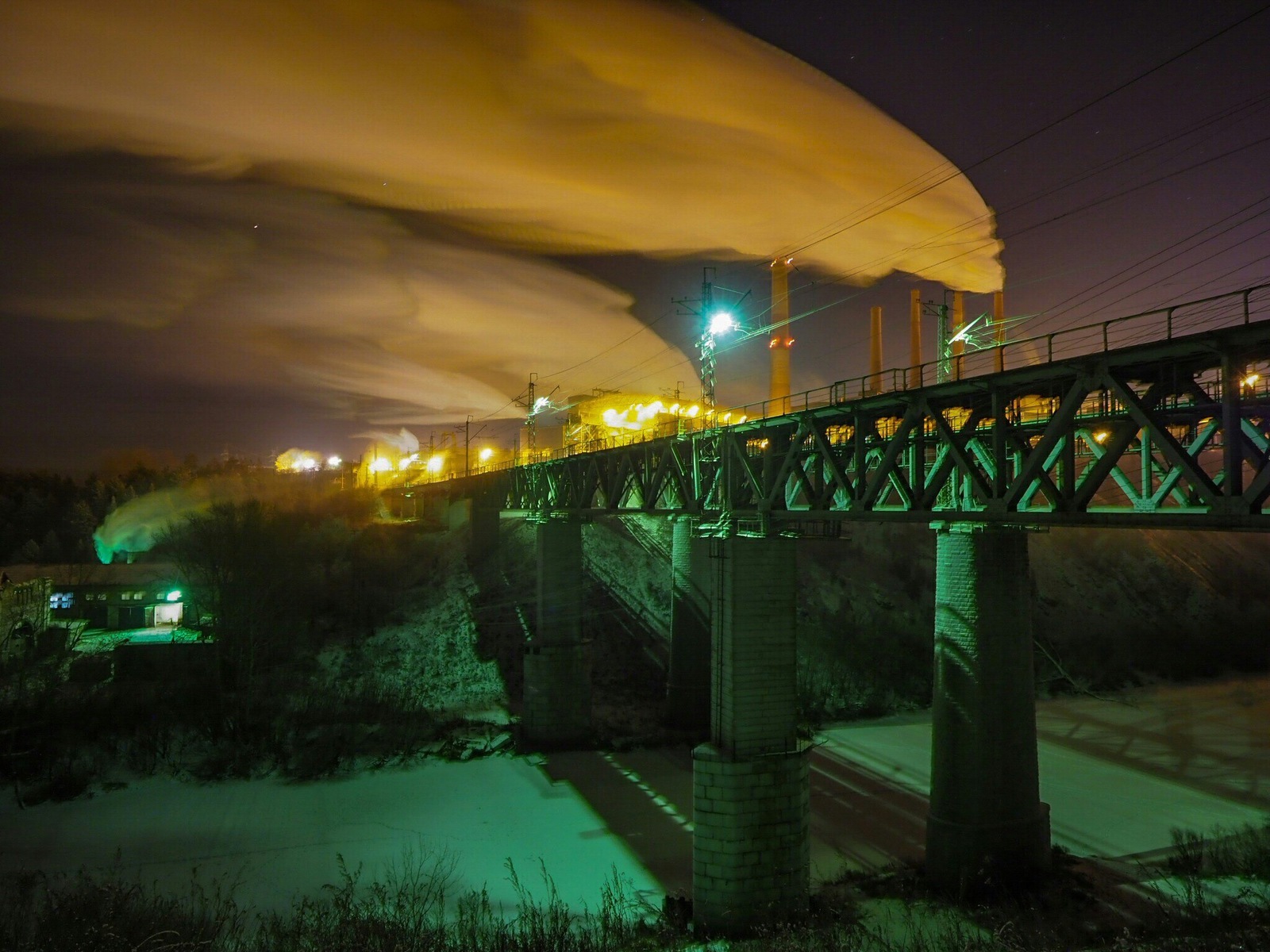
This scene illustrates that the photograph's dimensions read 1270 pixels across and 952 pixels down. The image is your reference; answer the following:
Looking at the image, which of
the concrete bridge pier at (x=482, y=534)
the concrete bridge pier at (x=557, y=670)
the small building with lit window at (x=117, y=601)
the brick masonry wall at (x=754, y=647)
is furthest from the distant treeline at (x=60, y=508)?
the brick masonry wall at (x=754, y=647)

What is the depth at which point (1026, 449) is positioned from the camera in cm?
1202

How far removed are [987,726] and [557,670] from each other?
15.7 m

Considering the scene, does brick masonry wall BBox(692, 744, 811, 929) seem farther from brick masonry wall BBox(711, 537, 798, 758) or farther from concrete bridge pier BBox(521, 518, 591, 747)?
concrete bridge pier BBox(521, 518, 591, 747)

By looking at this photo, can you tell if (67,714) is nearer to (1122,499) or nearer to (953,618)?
(953,618)

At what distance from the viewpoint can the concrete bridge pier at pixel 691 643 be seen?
28.4 m

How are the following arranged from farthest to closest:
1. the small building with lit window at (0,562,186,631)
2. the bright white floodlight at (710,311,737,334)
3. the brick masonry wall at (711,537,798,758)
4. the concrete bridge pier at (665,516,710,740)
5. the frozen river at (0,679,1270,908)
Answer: the small building with lit window at (0,562,186,631) < the concrete bridge pier at (665,516,710,740) < the bright white floodlight at (710,311,737,334) < the frozen river at (0,679,1270,908) < the brick masonry wall at (711,537,798,758)

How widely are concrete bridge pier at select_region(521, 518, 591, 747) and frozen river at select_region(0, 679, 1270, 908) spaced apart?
128cm

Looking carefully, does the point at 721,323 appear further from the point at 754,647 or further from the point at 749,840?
the point at 749,840

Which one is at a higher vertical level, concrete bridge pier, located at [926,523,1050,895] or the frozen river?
concrete bridge pier, located at [926,523,1050,895]

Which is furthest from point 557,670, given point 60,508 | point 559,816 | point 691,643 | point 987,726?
point 60,508

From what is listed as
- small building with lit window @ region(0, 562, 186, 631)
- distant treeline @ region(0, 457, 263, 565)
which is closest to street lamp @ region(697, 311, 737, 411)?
small building with lit window @ region(0, 562, 186, 631)

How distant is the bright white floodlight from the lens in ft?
67.8

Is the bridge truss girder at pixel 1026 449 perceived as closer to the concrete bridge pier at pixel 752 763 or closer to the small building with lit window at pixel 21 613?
the concrete bridge pier at pixel 752 763

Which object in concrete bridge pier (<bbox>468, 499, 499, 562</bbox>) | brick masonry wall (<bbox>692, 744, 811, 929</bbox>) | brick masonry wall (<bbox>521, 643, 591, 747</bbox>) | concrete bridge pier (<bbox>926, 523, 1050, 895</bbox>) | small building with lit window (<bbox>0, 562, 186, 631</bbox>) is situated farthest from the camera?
concrete bridge pier (<bbox>468, 499, 499, 562</bbox>)
